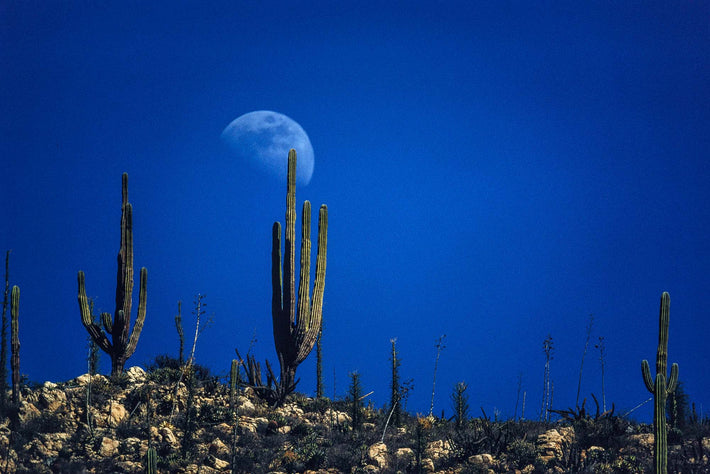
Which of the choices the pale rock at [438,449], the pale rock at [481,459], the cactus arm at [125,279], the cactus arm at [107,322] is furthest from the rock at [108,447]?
the pale rock at [481,459]

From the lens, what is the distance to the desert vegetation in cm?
1389

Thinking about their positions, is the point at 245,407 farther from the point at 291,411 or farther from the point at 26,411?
the point at 26,411

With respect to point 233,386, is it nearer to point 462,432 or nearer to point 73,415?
point 73,415

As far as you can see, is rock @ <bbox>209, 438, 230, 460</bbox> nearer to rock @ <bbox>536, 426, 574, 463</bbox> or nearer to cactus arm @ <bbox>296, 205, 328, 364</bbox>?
cactus arm @ <bbox>296, 205, 328, 364</bbox>

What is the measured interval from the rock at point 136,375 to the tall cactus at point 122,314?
0.64 metres

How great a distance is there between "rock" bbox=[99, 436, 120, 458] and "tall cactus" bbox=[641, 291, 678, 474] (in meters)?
12.0

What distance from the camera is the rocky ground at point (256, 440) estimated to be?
1391cm

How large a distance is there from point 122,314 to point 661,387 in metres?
15.4

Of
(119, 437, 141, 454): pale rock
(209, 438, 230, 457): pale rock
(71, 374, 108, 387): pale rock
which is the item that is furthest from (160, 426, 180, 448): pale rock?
(71, 374, 108, 387): pale rock

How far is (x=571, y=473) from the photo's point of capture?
12859mm

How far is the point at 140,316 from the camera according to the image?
65.1 feet

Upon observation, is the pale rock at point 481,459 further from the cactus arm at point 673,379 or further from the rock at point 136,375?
the rock at point 136,375

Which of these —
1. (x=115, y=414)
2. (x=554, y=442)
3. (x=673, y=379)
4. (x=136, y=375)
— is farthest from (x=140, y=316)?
(x=673, y=379)

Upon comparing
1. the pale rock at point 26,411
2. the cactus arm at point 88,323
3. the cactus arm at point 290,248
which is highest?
the cactus arm at point 290,248
